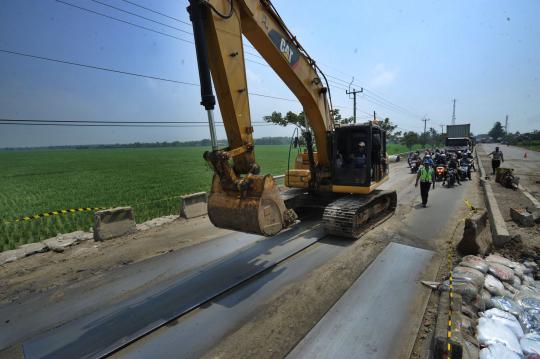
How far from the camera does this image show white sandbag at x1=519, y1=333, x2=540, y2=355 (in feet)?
9.53

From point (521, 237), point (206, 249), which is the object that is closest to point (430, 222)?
point (521, 237)

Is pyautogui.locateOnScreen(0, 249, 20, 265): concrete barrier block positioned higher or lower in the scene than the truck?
lower

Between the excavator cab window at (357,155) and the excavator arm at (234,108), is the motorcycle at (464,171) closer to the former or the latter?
the excavator cab window at (357,155)

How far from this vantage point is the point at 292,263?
5555 mm

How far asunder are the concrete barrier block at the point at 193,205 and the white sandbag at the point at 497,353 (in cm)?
806

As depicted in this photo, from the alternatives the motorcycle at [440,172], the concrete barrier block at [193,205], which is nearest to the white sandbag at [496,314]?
the concrete barrier block at [193,205]

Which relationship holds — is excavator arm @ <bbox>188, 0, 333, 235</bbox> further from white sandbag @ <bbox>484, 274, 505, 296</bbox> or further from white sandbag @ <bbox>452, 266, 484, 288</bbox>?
white sandbag @ <bbox>484, 274, 505, 296</bbox>

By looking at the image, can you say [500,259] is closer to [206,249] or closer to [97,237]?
[206,249]

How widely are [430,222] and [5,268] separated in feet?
33.9

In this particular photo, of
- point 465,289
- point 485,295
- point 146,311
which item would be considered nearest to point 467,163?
point 485,295

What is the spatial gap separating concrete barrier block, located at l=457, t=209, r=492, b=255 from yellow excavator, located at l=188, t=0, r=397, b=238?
6.94 ft

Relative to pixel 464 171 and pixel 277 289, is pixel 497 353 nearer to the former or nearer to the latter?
pixel 277 289

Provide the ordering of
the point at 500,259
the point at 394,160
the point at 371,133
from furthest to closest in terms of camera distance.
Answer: the point at 394,160, the point at 371,133, the point at 500,259

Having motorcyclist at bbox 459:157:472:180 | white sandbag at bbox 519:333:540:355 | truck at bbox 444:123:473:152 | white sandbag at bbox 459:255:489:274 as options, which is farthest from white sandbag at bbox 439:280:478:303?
truck at bbox 444:123:473:152
